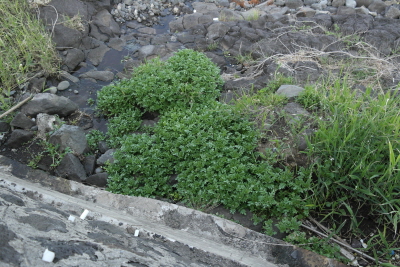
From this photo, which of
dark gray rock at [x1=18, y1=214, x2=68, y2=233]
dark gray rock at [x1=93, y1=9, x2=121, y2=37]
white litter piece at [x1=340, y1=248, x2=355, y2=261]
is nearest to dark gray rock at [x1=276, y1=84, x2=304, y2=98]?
white litter piece at [x1=340, y1=248, x2=355, y2=261]

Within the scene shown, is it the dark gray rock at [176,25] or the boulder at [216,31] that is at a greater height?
the boulder at [216,31]

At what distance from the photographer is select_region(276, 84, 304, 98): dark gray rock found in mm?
4496

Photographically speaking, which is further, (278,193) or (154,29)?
(154,29)

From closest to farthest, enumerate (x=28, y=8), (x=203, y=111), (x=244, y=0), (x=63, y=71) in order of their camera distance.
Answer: (x=203, y=111) < (x=63, y=71) < (x=28, y=8) < (x=244, y=0)

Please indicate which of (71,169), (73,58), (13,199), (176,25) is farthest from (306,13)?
(13,199)

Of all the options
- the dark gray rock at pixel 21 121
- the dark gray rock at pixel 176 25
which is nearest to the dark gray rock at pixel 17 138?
the dark gray rock at pixel 21 121

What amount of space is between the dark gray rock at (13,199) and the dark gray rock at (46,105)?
9.19 ft

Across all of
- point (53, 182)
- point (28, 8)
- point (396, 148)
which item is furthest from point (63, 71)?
point (396, 148)

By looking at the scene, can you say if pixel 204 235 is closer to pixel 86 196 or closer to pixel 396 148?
pixel 86 196

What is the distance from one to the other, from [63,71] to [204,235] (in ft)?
13.6

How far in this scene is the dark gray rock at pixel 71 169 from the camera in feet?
13.9

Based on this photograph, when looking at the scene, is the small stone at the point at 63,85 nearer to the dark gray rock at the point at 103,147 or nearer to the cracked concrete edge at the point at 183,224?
the dark gray rock at the point at 103,147

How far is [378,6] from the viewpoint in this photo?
793 centimetres

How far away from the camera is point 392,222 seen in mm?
3018
